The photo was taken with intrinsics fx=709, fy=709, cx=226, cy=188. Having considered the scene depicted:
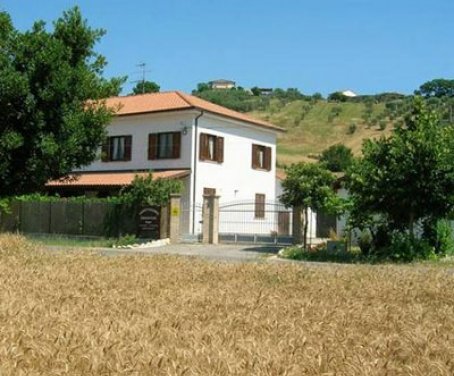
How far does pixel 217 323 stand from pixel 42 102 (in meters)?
16.9

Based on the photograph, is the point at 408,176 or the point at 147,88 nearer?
the point at 408,176

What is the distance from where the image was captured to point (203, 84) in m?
123

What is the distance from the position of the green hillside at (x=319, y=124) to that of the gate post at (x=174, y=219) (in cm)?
4593

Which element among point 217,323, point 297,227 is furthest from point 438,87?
point 217,323

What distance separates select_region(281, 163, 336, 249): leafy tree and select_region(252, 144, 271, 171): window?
13.4 m

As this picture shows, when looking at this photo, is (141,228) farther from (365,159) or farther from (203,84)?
(203,84)

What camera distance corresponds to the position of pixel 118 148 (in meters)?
40.6

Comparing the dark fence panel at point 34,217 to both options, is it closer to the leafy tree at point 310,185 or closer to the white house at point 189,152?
the white house at point 189,152

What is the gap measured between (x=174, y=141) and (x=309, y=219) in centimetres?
1007

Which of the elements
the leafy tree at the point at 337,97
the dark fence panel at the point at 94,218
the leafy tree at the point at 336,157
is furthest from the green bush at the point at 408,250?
the leafy tree at the point at 337,97

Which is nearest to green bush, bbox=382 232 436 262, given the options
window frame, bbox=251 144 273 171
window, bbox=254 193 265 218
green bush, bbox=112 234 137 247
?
green bush, bbox=112 234 137 247

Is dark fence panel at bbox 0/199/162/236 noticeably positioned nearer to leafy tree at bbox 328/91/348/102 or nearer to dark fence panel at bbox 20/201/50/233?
Answer: dark fence panel at bbox 20/201/50/233

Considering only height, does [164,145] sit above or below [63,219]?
above

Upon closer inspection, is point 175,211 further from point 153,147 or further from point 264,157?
point 264,157
